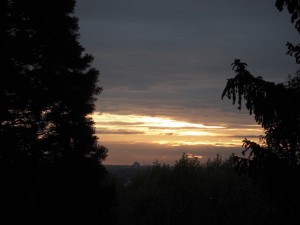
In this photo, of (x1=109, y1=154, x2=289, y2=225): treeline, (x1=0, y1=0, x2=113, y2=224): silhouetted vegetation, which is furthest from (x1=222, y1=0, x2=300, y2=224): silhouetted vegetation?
(x1=109, y1=154, x2=289, y2=225): treeline

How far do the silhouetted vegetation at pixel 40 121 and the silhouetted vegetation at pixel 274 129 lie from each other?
39.4 feet

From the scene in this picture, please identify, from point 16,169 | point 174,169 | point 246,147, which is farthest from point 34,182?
point 174,169

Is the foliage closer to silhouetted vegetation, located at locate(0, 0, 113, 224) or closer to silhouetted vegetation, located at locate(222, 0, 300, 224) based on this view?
silhouetted vegetation, located at locate(0, 0, 113, 224)

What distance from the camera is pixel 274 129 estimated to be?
23.0 ft

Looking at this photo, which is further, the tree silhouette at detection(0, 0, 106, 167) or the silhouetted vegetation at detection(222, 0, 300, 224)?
the tree silhouette at detection(0, 0, 106, 167)

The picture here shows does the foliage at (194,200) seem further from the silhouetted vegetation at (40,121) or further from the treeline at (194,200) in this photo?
the silhouetted vegetation at (40,121)

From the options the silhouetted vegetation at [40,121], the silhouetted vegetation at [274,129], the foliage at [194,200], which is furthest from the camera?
the foliage at [194,200]

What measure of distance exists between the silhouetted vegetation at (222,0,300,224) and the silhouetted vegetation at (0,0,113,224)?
12.0 meters

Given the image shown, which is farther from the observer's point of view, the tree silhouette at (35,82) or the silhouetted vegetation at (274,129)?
the tree silhouette at (35,82)

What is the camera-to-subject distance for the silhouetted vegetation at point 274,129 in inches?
250

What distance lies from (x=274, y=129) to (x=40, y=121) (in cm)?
1389

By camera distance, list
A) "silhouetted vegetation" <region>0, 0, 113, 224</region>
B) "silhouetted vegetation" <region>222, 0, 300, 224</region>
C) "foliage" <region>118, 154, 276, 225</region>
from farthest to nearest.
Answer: "foliage" <region>118, 154, 276, 225</region>, "silhouetted vegetation" <region>0, 0, 113, 224</region>, "silhouetted vegetation" <region>222, 0, 300, 224</region>

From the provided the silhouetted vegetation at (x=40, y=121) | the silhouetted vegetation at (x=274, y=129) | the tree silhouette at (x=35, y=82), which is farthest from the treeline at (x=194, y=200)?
the silhouetted vegetation at (x=274, y=129)

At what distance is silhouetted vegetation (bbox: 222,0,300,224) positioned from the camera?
6359 millimetres
